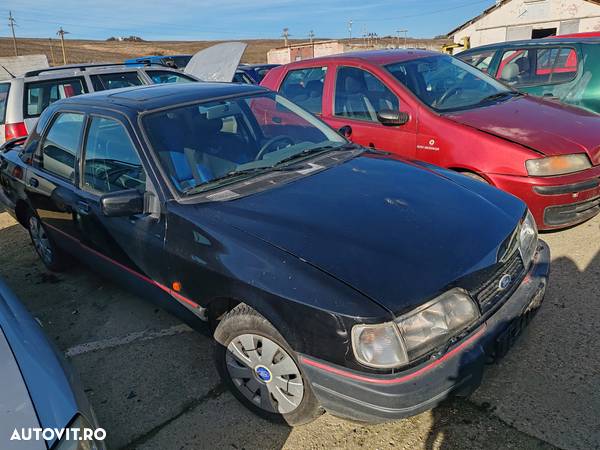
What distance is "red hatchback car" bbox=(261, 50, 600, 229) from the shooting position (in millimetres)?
3641

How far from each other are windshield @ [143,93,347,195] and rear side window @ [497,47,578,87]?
3.92 meters

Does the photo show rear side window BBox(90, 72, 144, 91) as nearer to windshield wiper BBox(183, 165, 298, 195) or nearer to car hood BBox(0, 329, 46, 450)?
windshield wiper BBox(183, 165, 298, 195)

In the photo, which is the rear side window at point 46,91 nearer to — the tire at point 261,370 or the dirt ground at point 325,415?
the dirt ground at point 325,415

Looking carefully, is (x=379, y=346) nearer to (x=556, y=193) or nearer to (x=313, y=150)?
(x=313, y=150)

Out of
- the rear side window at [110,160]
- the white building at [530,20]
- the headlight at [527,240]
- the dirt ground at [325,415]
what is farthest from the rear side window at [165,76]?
the white building at [530,20]

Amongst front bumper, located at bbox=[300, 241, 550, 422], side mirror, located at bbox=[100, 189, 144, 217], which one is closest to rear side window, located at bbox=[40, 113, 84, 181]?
side mirror, located at bbox=[100, 189, 144, 217]

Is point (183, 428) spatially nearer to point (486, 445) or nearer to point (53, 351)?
point (53, 351)

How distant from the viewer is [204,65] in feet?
28.3

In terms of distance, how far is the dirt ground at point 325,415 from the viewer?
2.16 metres

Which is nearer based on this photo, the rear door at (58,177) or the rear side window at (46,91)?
the rear door at (58,177)

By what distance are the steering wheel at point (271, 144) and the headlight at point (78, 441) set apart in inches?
69.7

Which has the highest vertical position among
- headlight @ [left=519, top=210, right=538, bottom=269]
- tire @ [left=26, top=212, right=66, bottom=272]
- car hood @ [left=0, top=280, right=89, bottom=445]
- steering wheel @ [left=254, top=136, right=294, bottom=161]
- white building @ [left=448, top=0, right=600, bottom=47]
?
white building @ [left=448, top=0, right=600, bottom=47]

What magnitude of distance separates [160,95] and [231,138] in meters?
0.59

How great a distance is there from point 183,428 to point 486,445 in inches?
58.1
